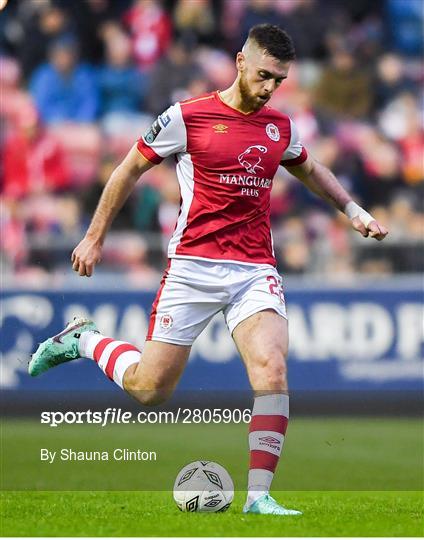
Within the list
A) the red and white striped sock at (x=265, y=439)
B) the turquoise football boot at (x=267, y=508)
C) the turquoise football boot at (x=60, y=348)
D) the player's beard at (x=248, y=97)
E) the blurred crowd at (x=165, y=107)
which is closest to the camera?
the turquoise football boot at (x=267, y=508)

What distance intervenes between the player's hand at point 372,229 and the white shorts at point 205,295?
0.59 meters

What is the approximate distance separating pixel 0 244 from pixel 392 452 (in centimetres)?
497

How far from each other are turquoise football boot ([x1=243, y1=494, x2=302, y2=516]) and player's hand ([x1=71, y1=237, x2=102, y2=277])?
63.6 inches

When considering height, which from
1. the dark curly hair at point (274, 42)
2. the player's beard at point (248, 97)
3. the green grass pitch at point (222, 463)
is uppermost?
the dark curly hair at point (274, 42)

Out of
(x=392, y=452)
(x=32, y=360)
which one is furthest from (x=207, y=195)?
(x=392, y=452)

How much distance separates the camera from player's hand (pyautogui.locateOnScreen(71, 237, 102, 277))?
23.9ft

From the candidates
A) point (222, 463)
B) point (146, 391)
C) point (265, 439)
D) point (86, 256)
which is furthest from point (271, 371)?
point (222, 463)

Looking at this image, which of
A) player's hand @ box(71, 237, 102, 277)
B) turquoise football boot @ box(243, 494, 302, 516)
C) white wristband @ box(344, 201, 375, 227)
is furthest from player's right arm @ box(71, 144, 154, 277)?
turquoise football boot @ box(243, 494, 302, 516)

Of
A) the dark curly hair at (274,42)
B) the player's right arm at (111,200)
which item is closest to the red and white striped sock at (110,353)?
the player's right arm at (111,200)

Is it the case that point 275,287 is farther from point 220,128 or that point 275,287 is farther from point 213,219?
point 220,128

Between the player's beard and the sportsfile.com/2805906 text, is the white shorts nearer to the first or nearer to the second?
the player's beard

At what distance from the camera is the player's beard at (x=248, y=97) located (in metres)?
7.28

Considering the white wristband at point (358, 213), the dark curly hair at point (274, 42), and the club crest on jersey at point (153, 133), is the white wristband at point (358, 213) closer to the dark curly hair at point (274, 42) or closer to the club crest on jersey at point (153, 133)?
the dark curly hair at point (274, 42)

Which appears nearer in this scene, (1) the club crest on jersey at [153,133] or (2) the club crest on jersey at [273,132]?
(1) the club crest on jersey at [153,133]
